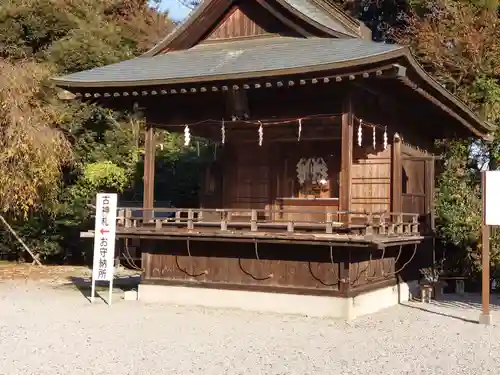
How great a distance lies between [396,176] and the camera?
13984mm

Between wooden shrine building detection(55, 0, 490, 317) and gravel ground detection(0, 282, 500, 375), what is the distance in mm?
806

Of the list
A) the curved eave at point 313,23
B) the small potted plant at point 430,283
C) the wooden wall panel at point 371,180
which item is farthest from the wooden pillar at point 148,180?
the small potted plant at point 430,283

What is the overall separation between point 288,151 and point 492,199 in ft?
17.3

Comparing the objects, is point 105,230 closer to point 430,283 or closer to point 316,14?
point 316,14

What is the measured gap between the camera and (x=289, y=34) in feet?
45.3

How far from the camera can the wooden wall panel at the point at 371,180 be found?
47.0 feet

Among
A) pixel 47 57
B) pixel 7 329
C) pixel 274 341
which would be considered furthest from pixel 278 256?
pixel 47 57

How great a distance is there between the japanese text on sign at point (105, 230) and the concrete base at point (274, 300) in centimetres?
109

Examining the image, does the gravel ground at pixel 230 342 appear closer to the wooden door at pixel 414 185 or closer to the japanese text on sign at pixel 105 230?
the japanese text on sign at pixel 105 230

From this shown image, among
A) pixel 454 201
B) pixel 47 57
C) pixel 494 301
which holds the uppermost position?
pixel 47 57

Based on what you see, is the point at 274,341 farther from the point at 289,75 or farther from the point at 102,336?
the point at 289,75

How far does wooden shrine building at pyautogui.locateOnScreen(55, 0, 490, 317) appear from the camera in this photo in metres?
11.4

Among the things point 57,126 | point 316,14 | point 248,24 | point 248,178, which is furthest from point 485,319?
point 57,126

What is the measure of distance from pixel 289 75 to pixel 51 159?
978 centimetres
